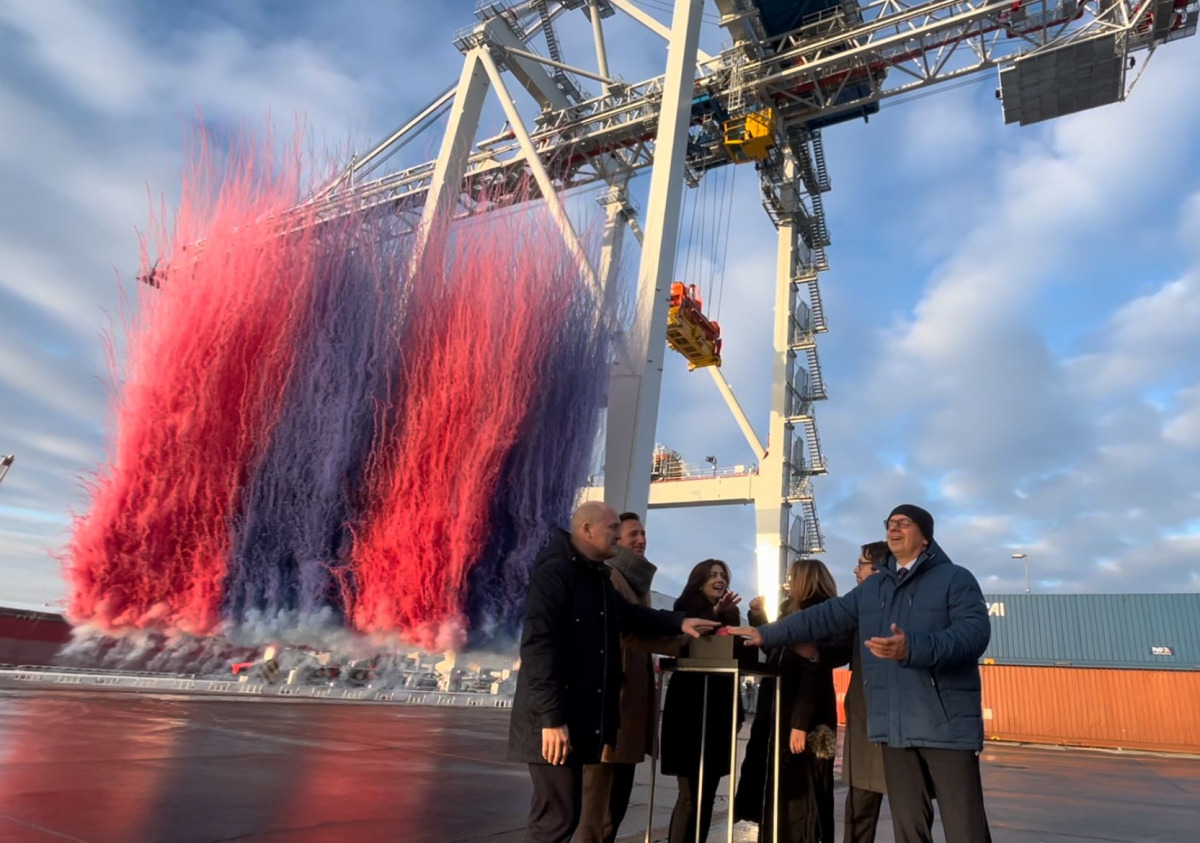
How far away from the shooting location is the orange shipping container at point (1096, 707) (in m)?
20.5

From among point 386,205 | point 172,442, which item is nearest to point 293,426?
point 172,442

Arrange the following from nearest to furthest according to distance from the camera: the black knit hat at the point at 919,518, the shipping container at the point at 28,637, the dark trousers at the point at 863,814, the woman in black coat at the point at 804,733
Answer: the black knit hat at the point at 919,518
the dark trousers at the point at 863,814
the woman in black coat at the point at 804,733
the shipping container at the point at 28,637

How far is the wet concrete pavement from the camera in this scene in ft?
13.5

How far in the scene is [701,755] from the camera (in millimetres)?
3738

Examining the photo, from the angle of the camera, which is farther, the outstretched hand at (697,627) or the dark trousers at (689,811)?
the dark trousers at (689,811)

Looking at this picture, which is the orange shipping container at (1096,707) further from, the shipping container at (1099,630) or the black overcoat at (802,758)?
the black overcoat at (802,758)

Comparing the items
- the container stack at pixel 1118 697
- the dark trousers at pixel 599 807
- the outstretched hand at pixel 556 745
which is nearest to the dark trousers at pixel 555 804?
the outstretched hand at pixel 556 745

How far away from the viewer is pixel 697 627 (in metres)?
3.38

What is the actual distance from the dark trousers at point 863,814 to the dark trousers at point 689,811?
0.73 m

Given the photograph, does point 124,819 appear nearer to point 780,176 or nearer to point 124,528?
point 124,528

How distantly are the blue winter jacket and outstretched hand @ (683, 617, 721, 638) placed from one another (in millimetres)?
649

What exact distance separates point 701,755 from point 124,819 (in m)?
3.09

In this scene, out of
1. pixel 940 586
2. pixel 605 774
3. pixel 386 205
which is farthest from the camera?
pixel 386 205

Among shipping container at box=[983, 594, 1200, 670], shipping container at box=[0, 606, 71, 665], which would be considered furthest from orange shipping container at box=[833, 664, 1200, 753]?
shipping container at box=[0, 606, 71, 665]
